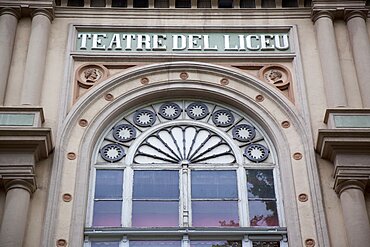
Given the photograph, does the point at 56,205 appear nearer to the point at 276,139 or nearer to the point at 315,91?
the point at 276,139

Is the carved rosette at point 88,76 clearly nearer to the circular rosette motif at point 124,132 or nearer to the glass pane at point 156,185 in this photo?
the circular rosette motif at point 124,132

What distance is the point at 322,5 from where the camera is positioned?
17.3 metres

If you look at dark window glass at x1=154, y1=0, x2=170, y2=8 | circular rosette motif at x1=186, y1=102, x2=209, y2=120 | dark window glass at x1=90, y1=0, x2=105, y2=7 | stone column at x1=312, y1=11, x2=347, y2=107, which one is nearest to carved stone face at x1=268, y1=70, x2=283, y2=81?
stone column at x1=312, y1=11, x2=347, y2=107

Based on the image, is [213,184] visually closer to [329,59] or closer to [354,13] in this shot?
[329,59]

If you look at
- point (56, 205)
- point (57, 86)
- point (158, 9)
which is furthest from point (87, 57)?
point (56, 205)

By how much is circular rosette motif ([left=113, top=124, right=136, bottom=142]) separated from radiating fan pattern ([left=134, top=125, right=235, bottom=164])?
13.2 inches

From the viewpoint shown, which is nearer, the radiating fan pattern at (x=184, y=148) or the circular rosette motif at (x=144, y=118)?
the radiating fan pattern at (x=184, y=148)

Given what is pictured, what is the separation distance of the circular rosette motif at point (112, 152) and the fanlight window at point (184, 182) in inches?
0.8

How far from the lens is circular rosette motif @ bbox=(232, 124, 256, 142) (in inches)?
617

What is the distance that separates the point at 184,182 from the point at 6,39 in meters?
5.20

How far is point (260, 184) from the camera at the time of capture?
1493 cm

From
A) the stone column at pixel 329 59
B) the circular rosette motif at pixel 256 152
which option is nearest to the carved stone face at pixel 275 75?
the stone column at pixel 329 59

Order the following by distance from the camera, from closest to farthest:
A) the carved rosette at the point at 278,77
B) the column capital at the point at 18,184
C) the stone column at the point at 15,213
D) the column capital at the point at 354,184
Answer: the stone column at the point at 15,213 < the column capital at the point at 18,184 < the column capital at the point at 354,184 < the carved rosette at the point at 278,77

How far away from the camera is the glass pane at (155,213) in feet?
47.0
